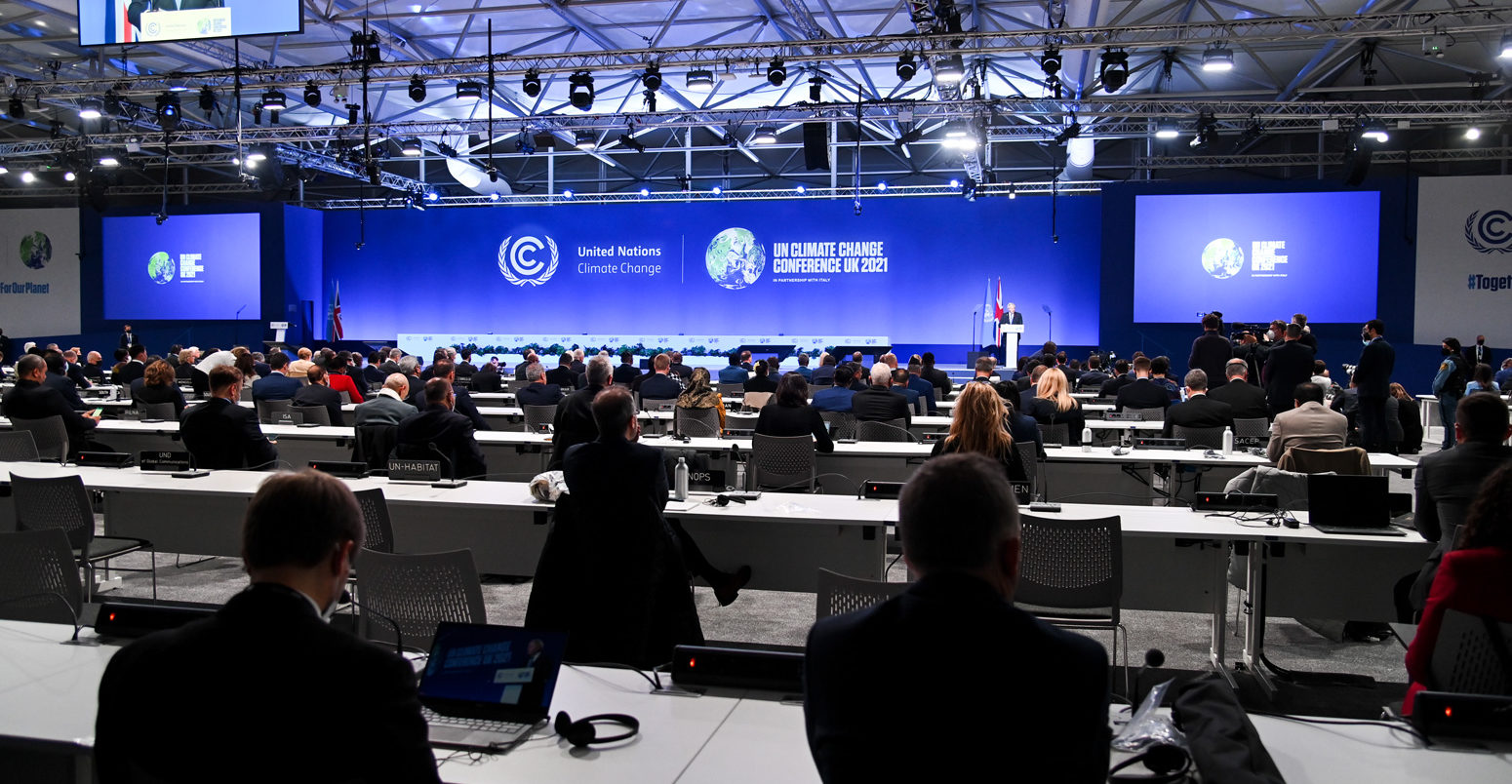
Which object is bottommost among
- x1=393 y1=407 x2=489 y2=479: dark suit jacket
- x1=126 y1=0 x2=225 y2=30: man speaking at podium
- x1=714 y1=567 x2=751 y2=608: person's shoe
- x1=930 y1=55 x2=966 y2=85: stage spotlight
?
x1=714 y1=567 x2=751 y2=608: person's shoe

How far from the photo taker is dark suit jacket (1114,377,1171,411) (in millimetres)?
9023

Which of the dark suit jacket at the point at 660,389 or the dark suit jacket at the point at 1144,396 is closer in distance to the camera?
the dark suit jacket at the point at 1144,396

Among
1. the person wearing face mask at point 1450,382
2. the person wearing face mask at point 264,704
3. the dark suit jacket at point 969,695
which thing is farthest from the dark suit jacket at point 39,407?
the person wearing face mask at point 1450,382

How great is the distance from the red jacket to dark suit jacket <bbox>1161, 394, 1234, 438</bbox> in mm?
→ 4911

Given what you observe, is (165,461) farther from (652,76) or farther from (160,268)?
(160,268)

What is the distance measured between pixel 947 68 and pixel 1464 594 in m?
12.1

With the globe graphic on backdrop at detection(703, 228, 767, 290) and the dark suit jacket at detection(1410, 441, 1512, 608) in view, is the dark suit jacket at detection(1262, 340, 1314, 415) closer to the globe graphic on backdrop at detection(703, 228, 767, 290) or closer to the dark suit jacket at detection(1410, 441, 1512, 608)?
the dark suit jacket at detection(1410, 441, 1512, 608)

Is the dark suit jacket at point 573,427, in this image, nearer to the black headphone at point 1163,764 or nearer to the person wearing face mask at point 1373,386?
the black headphone at point 1163,764

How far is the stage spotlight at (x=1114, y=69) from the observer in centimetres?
1132

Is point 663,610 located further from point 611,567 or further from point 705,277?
point 705,277

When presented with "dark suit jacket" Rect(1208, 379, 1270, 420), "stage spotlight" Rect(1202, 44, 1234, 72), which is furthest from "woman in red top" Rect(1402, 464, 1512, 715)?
"stage spotlight" Rect(1202, 44, 1234, 72)

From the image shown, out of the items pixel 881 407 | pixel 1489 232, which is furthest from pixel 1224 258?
pixel 881 407

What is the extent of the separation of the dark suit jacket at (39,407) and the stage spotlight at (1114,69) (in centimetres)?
1044

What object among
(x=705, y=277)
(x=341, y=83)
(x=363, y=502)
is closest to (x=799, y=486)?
(x=363, y=502)
